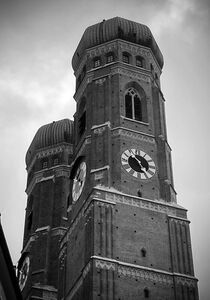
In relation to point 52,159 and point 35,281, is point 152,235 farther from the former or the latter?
point 52,159

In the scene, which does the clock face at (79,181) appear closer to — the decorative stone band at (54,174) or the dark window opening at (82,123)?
the dark window opening at (82,123)

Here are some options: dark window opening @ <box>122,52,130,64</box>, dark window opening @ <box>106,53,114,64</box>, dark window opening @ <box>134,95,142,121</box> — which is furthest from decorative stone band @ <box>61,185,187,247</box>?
dark window opening @ <box>122,52,130,64</box>

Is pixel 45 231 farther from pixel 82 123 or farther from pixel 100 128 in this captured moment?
pixel 100 128

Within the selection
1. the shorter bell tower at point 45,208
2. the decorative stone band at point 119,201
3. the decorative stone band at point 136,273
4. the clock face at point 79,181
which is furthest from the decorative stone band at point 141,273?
the shorter bell tower at point 45,208

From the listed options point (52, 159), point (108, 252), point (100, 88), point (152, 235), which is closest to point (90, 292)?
point (108, 252)

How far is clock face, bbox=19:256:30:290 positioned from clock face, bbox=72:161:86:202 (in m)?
10.1

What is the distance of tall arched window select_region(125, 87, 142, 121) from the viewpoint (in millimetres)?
47656

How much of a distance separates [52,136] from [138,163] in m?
16.9

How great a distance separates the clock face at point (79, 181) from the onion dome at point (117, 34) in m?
9.80

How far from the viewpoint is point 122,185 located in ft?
142

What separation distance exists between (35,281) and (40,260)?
6.02 ft

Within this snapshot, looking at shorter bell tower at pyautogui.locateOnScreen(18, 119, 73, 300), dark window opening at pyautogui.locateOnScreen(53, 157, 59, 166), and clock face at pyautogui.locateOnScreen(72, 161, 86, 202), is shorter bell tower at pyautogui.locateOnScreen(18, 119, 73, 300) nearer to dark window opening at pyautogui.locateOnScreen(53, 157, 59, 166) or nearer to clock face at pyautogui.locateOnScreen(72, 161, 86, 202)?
dark window opening at pyautogui.locateOnScreen(53, 157, 59, 166)

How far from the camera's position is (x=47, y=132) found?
60688mm

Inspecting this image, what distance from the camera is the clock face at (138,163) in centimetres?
4419
